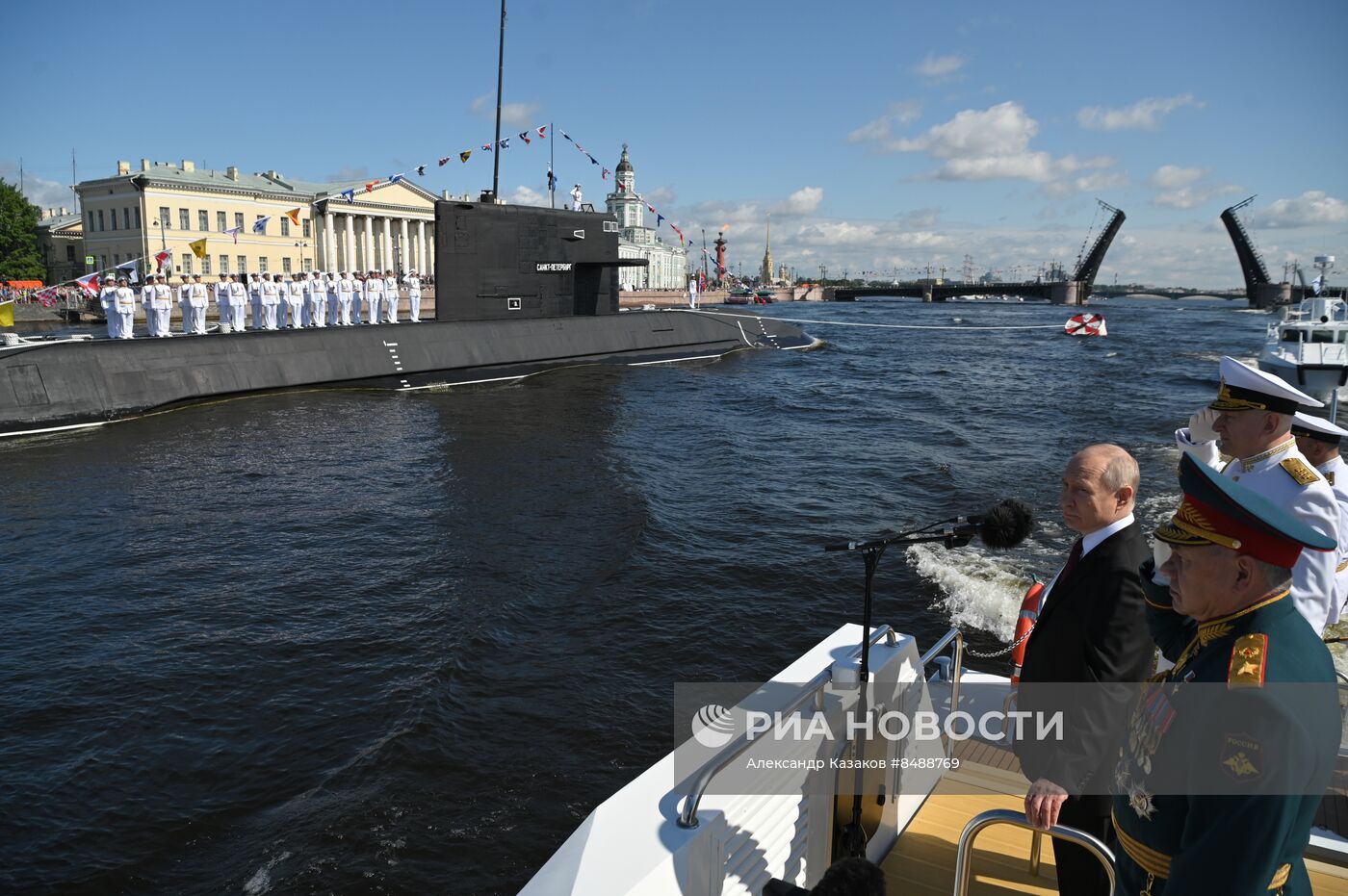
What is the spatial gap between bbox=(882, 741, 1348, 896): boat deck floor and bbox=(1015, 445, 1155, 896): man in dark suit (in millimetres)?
484

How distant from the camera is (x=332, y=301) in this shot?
23.9 metres

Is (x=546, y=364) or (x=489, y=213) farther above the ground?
(x=489, y=213)

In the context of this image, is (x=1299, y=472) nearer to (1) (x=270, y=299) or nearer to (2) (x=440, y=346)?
(2) (x=440, y=346)

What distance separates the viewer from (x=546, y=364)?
24062 mm

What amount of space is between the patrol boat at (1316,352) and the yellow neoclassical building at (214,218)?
39007mm

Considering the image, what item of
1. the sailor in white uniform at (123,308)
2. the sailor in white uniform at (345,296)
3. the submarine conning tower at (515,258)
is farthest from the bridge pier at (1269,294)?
the sailor in white uniform at (123,308)

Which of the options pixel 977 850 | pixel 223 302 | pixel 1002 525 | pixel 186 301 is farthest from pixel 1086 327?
pixel 1002 525

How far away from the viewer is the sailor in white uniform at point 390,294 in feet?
79.0

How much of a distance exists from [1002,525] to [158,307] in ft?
70.4

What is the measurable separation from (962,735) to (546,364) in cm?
2038

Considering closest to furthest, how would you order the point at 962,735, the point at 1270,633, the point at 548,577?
the point at 1270,633 < the point at 962,735 < the point at 548,577

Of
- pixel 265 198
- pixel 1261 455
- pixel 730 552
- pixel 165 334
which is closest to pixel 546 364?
pixel 165 334

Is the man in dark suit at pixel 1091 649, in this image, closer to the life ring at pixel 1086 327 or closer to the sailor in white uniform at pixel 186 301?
the sailor in white uniform at pixel 186 301

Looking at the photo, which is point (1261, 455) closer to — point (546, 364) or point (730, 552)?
point (730, 552)
